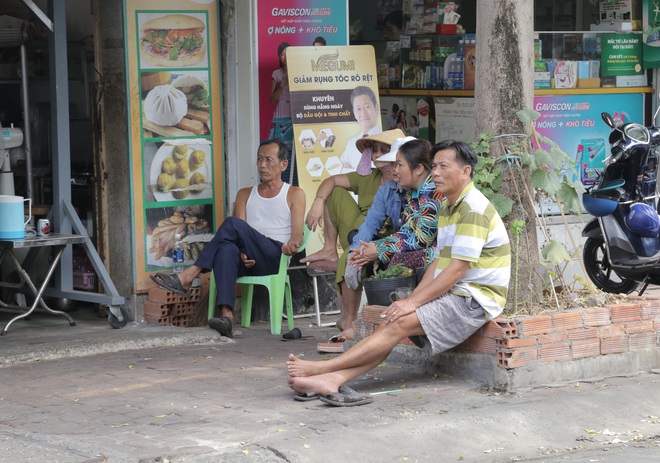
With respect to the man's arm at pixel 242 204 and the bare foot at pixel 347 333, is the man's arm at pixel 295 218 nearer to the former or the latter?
the man's arm at pixel 242 204

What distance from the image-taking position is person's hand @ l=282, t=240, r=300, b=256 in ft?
27.5

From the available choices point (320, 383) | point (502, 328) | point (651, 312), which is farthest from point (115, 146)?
point (651, 312)

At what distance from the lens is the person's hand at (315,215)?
820 cm

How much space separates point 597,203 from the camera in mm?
9305

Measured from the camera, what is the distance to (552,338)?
655 centimetres

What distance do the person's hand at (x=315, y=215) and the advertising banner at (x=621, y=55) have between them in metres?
3.69

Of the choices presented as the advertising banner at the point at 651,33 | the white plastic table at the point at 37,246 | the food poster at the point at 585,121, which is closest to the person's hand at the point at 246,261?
the white plastic table at the point at 37,246

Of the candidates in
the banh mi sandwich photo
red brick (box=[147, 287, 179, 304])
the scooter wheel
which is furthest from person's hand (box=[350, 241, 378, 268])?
the scooter wheel

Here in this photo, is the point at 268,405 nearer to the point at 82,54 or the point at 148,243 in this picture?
the point at 148,243

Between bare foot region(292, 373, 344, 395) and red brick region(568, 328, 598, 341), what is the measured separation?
4.79ft

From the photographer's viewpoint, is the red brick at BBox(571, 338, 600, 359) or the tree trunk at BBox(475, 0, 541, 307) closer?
the red brick at BBox(571, 338, 600, 359)

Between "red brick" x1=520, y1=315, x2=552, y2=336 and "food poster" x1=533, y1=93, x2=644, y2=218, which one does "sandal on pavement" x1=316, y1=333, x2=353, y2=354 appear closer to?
"red brick" x1=520, y1=315, x2=552, y2=336

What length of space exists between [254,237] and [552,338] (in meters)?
2.64

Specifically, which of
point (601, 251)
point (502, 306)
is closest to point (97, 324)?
point (502, 306)
